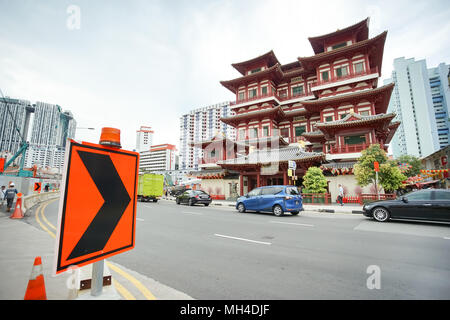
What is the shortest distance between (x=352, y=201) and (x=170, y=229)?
55.8 feet

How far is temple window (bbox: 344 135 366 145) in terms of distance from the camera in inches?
820

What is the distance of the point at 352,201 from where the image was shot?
58.9 ft

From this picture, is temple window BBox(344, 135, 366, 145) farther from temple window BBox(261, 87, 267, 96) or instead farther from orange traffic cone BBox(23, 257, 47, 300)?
orange traffic cone BBox(23, 257, 47, 300)

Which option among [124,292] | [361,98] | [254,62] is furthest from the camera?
[254,62]

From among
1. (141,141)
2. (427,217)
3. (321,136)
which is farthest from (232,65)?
(141,141)

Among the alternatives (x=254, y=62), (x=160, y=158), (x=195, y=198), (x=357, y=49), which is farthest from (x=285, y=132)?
(x=160, y=158)

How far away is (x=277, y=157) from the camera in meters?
20.3

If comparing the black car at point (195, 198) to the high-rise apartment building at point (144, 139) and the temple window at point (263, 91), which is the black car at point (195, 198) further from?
the high-rise apartment building at point (144, 139)

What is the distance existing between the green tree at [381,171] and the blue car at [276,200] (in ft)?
24.1

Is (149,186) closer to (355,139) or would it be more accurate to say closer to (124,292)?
(124,292)

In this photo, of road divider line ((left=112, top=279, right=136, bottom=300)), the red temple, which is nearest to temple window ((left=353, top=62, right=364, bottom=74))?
the red temple

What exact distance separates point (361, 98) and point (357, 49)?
19.5ft

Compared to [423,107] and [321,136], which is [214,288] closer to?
[321,136]

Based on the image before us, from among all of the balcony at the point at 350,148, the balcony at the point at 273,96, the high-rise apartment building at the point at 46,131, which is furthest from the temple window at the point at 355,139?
the high-rise apartment building at the point at 46,131
